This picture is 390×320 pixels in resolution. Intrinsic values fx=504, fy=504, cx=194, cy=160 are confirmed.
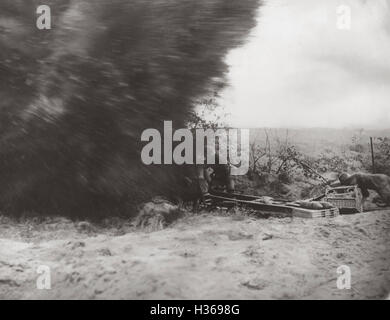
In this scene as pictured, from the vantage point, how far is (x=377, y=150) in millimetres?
3785

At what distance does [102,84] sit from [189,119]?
0.70 m

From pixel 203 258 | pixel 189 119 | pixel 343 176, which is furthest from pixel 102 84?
pixel 343 176

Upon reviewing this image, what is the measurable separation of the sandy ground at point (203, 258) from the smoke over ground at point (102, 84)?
10.1 inches

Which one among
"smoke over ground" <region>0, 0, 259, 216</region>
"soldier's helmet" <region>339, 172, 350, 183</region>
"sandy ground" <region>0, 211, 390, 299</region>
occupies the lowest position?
"sandy ground" <region>0, 211, 390, 299</region>

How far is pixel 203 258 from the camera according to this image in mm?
3391

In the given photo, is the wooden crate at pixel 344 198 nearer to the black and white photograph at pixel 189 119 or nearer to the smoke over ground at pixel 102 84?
the black and white photograph at pixel 189 119

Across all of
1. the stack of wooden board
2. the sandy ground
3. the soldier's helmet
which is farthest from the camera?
the soldier's helmet

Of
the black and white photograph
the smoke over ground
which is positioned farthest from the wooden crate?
the smoke over ground

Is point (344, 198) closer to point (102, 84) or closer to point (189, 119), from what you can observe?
point (189, 119)

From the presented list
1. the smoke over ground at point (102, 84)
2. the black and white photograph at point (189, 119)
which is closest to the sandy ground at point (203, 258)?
the black and white photograph at point (189, 119)

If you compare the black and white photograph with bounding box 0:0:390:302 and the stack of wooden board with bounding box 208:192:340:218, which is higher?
the black and white photograph with bounding box 0:0:390:302

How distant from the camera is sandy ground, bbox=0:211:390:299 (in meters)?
3.27

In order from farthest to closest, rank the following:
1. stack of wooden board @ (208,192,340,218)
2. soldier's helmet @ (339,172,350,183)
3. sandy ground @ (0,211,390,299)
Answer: soldier's helmet @ (339,172,350,183), stack of wooden board @ (208,192,340,218), sandy ground @ (0,211,390,299)

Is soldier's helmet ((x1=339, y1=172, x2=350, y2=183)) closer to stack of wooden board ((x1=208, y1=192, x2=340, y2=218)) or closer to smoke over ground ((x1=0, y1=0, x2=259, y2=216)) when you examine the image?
stack of wooden board ((x1=208, y1=192, x2=340, y2=218))
